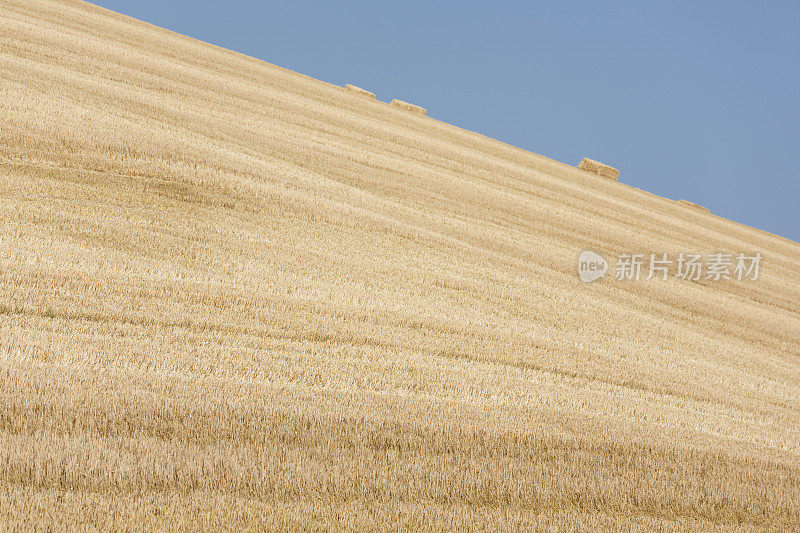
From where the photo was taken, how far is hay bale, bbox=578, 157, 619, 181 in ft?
84.3

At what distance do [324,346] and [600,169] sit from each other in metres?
20.8

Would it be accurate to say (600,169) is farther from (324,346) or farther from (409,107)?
(324,346)

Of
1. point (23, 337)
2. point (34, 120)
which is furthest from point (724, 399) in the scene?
point (34, 120)

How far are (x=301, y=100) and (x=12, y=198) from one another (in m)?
11.9

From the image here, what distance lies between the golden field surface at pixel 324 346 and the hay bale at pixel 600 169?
32.3ft

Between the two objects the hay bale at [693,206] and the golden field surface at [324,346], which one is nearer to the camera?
the golden field surface at [324,346]

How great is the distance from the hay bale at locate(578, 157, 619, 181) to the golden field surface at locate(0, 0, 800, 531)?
986 cm

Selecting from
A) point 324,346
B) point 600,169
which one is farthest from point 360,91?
point 324,346

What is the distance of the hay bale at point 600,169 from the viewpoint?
25.7 m

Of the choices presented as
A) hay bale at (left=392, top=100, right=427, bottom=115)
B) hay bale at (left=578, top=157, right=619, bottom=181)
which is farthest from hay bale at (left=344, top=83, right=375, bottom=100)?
hay bale at (left=578, top=157, right=619, bottom=181)

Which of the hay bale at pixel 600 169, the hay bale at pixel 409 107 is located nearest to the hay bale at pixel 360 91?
the hay bale at pixel 409 107

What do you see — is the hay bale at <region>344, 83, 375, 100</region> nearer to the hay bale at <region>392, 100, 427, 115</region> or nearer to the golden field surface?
the hay bale at <region>392, 100, 427, 115</region>

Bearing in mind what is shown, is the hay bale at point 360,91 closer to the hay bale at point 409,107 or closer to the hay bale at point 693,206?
the hay bale at point 409,107

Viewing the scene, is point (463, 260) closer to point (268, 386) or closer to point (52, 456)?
point (268, 386)
